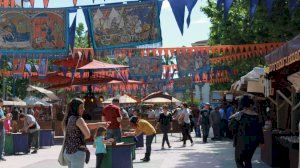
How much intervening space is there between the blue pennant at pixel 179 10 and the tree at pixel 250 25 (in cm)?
494

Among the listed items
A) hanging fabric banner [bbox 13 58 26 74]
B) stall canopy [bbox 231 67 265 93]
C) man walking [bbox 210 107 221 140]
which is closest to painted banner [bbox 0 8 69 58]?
stall canopy [bbox 231 67 265 93]

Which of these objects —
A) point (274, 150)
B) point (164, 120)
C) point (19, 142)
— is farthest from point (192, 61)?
point (274, 150)

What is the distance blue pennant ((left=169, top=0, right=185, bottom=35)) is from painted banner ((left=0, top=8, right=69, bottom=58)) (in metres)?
9.28

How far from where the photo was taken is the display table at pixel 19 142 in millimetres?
17922

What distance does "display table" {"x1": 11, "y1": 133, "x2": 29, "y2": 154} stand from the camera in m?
17.9

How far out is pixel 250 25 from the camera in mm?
16984

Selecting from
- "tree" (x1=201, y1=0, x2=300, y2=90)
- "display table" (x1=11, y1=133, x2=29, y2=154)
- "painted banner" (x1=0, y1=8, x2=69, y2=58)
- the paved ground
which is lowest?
the paved ground

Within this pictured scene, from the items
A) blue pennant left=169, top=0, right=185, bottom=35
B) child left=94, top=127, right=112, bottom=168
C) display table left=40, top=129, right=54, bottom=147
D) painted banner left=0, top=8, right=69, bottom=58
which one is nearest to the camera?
blue pennant left=169, top=0, right=185, bottom=35

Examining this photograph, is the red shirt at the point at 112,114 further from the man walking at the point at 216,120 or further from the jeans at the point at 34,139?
the man walking at the point at 216,120

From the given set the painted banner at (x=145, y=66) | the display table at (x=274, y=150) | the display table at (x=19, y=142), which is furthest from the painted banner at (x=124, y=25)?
the painted banner at (x=145, y=66)

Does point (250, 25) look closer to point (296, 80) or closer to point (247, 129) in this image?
point (296, 80)

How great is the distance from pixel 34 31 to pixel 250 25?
646cm

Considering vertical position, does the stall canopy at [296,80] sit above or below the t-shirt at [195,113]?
above

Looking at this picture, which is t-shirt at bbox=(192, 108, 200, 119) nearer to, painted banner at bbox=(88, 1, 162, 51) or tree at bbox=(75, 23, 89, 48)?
painted banner at bbox=(88, 1, 162, 51)
